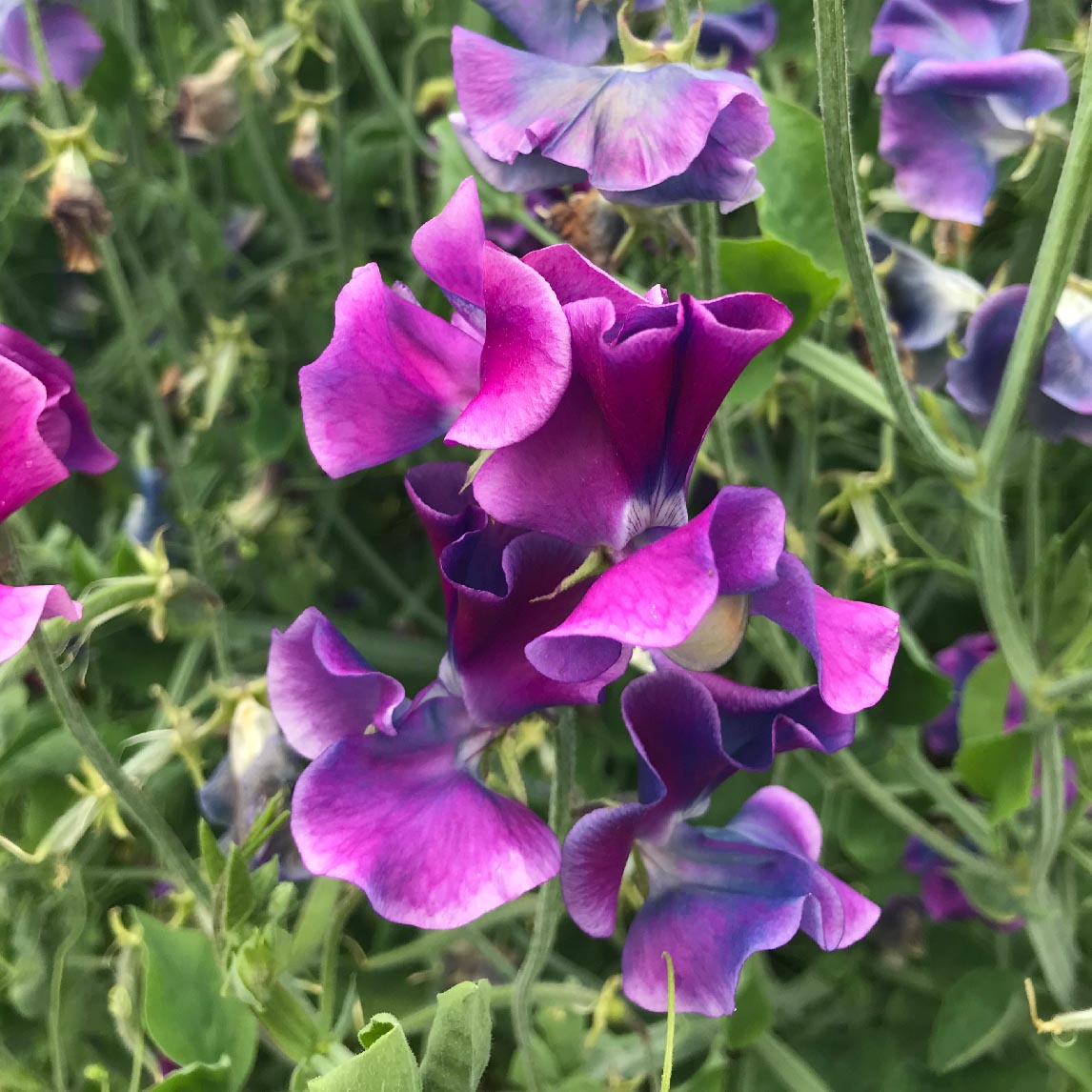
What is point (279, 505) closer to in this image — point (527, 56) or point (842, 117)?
point (527, 56)

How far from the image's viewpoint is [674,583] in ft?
0.95

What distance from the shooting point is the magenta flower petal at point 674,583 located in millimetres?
281

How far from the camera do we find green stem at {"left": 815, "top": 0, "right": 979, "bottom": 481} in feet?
1.20

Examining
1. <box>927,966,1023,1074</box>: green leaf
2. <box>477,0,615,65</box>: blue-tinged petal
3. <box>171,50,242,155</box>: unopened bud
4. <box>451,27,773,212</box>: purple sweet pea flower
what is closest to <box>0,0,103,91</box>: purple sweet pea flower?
<box>171,50,242,155</box>: unopened bud

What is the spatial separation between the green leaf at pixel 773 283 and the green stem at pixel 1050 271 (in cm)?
9

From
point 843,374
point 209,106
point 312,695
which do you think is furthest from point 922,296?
point 209,106

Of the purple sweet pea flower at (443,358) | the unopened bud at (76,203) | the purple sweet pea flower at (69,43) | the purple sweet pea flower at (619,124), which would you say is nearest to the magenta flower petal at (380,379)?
the purple sweet pea flower at (443,358)

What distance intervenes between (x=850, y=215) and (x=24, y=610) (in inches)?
12.1

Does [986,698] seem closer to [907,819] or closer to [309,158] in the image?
[907,819]

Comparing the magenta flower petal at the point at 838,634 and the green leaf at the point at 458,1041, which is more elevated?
the magenta flower petal at the point at 838,634

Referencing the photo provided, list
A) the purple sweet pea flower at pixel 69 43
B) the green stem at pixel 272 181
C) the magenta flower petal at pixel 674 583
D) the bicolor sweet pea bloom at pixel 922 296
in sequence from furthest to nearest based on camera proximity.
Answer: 1. the green stem at pixel 272 181
2. the purple sweet pea flower at pixel 69 43
3. the bicolor sweet pea bloom at pixel 922 296
4. the magenta flower petal at pixel 674 583

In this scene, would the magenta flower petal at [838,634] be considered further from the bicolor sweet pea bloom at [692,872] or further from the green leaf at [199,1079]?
the green leaf at [199,1079]

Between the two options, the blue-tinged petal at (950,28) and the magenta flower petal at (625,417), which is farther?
the blue-tinged petal at (950,28)

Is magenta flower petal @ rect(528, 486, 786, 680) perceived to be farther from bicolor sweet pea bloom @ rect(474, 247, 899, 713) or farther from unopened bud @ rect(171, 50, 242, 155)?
unopened bud @ rect(171, 50, 242, 155)
